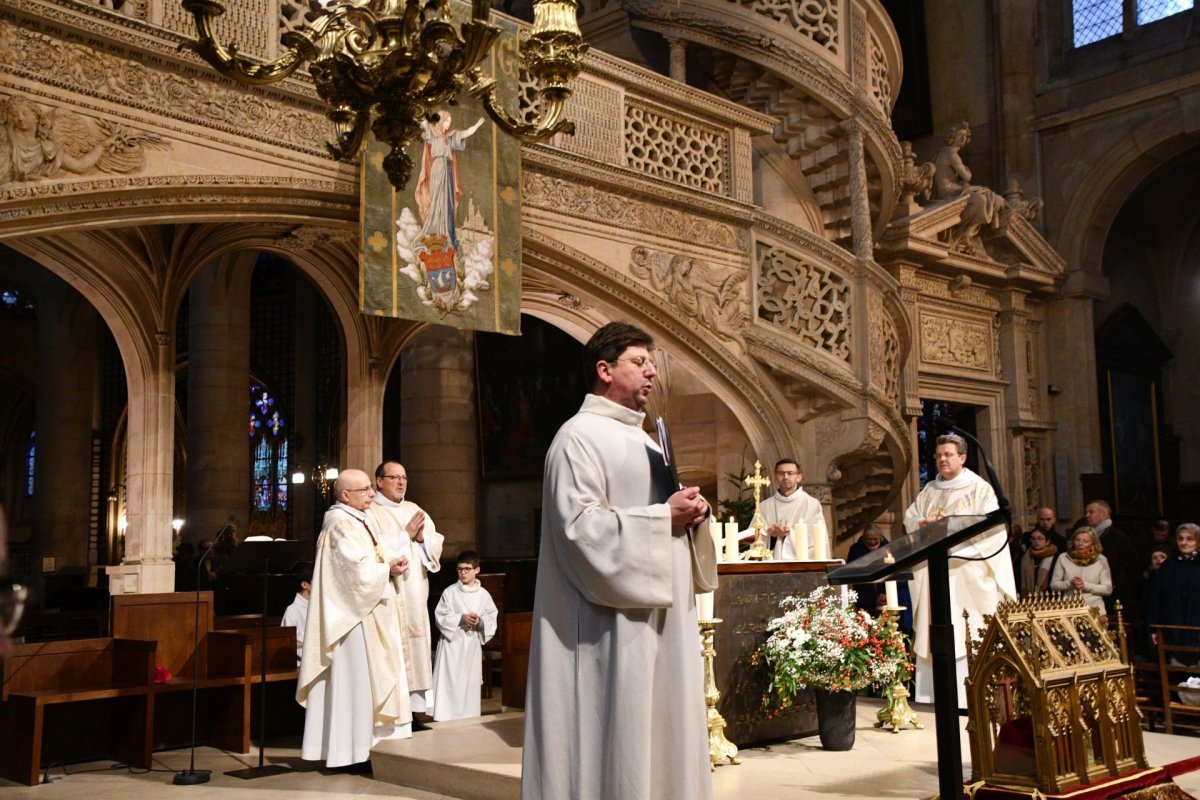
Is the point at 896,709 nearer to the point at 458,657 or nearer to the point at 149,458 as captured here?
the point at 458,657

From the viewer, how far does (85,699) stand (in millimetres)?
7082

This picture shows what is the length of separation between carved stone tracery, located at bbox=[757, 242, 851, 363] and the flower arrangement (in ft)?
14.4

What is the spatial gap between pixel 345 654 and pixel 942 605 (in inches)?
159

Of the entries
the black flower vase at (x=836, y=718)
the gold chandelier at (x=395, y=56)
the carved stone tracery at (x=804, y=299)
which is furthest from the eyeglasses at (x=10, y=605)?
the carved stone tracery at (x=804, y=299)

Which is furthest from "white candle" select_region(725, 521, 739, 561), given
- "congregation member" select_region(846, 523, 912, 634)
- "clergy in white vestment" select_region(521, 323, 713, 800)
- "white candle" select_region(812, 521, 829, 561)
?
"clergy in white vestment" select_region(521, 323, 713, 800)

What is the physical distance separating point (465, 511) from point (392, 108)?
9401mm

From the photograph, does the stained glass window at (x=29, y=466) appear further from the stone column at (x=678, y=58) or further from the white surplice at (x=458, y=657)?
the white surplice at (x=458, y=657)

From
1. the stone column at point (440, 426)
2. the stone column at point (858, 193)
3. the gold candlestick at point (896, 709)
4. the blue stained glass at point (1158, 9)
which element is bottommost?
the gold candlestick at point (896, 709)

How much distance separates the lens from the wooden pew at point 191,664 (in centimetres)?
782

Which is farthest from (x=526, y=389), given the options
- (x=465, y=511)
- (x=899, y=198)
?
(x=899, y=198)

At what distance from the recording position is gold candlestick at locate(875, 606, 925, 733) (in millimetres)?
6512

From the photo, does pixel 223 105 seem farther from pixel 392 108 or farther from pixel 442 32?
pixel 442 32

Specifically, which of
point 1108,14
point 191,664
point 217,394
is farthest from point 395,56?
point 1108,14

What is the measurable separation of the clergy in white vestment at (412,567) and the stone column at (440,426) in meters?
6.67
